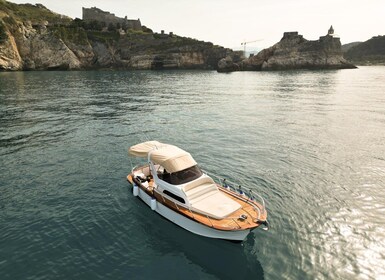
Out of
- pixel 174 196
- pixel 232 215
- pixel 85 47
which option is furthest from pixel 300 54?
pixel 232 215

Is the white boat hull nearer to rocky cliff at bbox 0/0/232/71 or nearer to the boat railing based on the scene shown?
the boat railing

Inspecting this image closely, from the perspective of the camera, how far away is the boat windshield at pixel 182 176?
61.4 ft

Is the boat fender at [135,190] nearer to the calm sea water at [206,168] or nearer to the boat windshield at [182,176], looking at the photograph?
the calm sea water at [206,168]

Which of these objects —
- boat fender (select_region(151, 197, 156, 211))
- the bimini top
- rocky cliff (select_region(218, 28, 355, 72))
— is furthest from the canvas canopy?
rocky cliff (select_region(218, 28, 355, 72))

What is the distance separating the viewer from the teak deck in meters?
15.4

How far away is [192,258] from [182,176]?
5473mm

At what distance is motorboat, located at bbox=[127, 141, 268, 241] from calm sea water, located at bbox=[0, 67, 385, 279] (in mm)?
1064

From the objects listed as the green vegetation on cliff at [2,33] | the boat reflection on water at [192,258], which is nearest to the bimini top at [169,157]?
the boat reflection on water at [192,258]

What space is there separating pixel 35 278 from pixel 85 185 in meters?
10.2

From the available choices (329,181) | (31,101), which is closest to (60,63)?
(31,101)

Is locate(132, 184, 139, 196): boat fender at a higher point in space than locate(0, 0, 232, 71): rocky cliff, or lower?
lower

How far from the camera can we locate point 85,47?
15712cm

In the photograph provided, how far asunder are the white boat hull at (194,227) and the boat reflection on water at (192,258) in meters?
0.49

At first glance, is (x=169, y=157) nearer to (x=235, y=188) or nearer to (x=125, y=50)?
(x=235, y=188)
